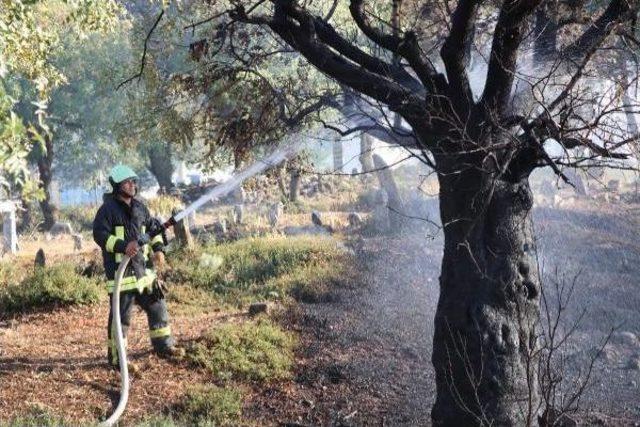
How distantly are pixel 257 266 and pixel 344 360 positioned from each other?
172 inches

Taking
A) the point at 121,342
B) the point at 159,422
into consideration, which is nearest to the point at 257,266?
the point at 121,342

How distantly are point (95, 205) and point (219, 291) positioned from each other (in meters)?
17.6

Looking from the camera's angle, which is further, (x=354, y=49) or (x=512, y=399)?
(x=354, y=49)

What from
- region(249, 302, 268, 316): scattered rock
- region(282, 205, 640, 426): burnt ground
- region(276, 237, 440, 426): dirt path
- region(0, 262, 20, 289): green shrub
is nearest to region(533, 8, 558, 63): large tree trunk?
region(282, 205, 640, 426): burnt ground

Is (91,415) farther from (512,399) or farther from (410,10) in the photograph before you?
(410,10)

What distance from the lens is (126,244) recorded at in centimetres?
679

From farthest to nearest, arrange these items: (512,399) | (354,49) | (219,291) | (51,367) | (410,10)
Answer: (219,291)
(410,10)
(51,367)
(354,49)
(512,399)

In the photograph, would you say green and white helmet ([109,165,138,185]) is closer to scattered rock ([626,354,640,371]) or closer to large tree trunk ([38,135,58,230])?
scattered rock ([626,354,640,371])

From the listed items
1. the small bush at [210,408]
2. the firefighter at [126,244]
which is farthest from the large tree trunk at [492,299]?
the firefighter at [126,244]

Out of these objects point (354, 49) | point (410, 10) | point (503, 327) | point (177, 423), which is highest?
point (410, 10)

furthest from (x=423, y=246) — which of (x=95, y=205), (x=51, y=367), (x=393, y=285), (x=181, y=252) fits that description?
(x=95, y=205)

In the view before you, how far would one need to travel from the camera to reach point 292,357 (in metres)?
8.23

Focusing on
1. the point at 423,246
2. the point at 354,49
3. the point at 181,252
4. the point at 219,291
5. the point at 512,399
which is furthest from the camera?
the point at 423,246

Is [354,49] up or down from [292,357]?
up
